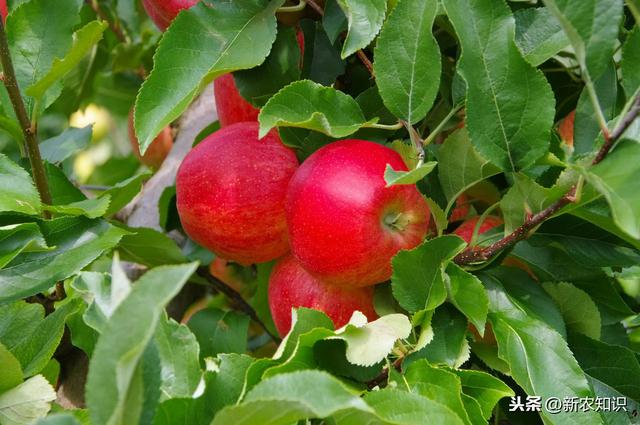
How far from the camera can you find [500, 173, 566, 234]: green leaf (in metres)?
0.67

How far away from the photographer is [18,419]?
660mm

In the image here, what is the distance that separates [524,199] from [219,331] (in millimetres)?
447

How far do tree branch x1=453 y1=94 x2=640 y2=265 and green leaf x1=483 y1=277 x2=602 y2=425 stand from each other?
0.20ft

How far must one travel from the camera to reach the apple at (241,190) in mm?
821

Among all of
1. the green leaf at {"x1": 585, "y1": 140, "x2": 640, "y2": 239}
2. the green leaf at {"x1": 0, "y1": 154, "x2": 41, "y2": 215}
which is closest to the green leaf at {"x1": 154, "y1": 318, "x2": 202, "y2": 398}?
the green leaf at {"x1": 0, "y1": 154, "x2": 41, "y2": 215}

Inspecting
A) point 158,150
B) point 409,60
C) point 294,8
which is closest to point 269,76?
point 294,8

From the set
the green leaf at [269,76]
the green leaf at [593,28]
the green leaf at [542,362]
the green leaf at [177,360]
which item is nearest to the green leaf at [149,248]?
the green leaf at [269,76]

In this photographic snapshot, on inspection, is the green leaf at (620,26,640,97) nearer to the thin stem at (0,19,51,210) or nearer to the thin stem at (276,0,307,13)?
the thin stem at (276,0,307,13)

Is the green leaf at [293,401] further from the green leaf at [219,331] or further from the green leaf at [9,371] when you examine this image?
the green leaf at [219,331]

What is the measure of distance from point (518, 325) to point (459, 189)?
0.14 m

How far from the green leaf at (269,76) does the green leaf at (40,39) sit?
0.19 meters

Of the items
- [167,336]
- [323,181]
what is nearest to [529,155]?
[323,181]

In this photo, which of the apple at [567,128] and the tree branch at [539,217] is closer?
the tree branch at [539,217]

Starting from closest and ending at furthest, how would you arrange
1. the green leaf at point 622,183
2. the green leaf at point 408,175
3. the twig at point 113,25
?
the green leaf at point 622,183
the green leaf at point 408,175
the twig at point 113,25
